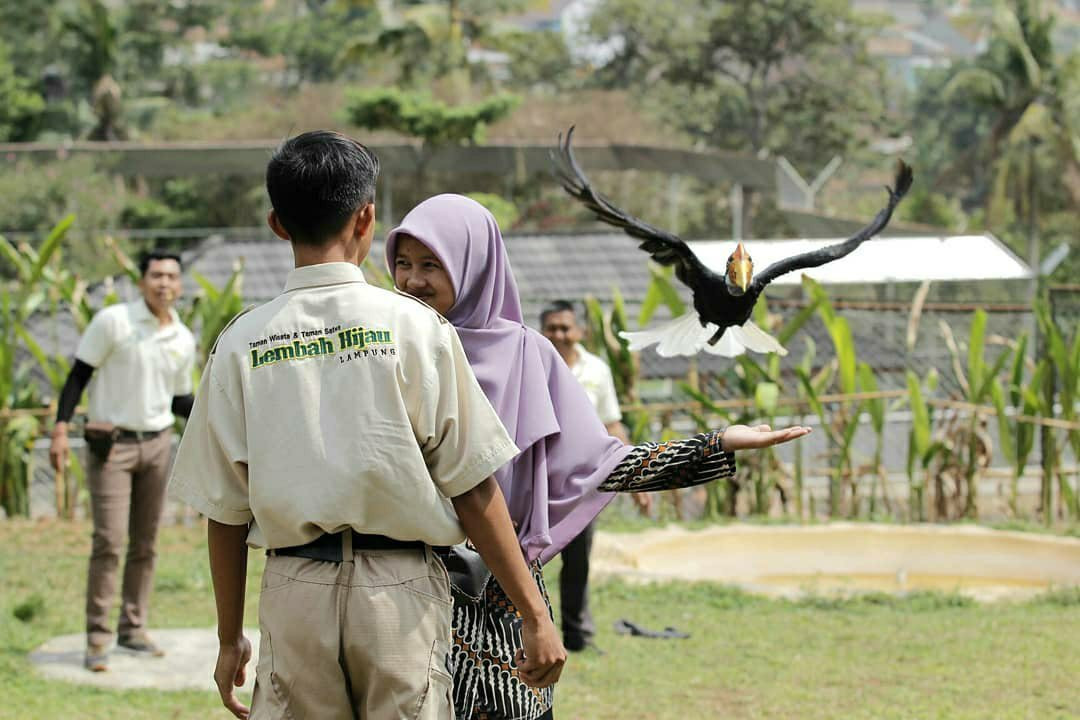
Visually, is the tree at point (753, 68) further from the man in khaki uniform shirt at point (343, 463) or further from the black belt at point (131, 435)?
the man in khaki uniform shirt at point (343, 463)

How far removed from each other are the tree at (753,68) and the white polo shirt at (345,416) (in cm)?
3961

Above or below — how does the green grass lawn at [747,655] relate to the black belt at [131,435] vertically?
below

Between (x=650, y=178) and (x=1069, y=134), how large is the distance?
11.6m

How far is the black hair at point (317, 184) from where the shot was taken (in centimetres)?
239

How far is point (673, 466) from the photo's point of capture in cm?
280

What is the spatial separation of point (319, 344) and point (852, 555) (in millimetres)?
6874

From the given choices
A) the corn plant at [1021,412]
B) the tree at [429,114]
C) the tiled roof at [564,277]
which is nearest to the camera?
the corn plant at [1021,412]

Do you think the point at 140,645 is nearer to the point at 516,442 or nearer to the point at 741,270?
the point at 741,270

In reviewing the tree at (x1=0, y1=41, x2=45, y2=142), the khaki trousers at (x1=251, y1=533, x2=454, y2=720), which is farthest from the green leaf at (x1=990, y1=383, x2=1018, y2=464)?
the tree at (x1=0, y1=41, x2=45, y2=142)

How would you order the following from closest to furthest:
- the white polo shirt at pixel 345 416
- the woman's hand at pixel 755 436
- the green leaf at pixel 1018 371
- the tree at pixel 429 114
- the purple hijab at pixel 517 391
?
the white polo shirt at pixel 345 416
the woman's hand at pixel 755 436
the purple hijab at pixel 517 391
the green leaf at pixel 1018 371
the tree at pixel 429 114

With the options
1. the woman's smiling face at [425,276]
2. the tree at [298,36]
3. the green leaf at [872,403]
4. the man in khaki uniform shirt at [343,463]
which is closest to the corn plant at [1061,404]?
the green leaf at [872,403]

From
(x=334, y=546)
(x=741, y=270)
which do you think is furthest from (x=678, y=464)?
(x=741, y=270)

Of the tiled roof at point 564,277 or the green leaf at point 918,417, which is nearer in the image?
the green leaf at point 918,417

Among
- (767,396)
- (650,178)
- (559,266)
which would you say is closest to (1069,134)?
(650,178)
